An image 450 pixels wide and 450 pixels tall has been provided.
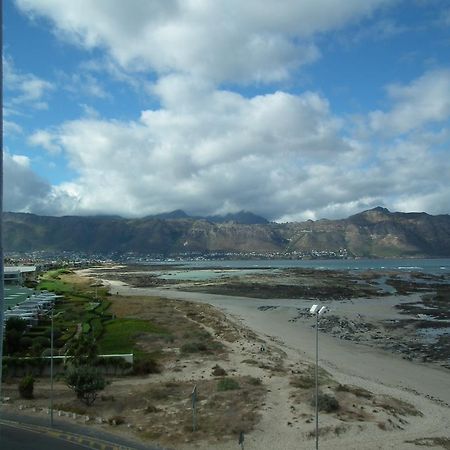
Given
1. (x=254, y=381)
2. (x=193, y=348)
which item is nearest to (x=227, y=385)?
(x=254, y=381)

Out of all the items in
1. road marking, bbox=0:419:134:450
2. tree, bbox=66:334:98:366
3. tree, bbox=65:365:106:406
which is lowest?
road marking, bbox=0:419:134:450

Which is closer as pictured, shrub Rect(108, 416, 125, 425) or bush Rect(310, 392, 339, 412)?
shrub Rect(108, 416, 125, 425)

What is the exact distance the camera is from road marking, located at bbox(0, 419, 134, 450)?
20.9m

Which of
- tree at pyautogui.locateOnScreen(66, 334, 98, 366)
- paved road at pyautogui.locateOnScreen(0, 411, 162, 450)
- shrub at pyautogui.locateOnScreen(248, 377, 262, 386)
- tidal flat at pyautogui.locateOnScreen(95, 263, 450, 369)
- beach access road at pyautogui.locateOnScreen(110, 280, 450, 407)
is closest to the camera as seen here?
paved road at pyautogui.locateOnScreen(0, 411, 162, 450)

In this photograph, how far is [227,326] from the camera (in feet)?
197

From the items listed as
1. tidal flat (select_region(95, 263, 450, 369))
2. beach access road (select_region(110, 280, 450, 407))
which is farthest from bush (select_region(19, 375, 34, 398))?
tidal flat (select_region(95, 263, 450, 369))

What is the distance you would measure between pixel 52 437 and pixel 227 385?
12365 millimetres

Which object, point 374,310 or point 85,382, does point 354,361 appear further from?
point 374,310

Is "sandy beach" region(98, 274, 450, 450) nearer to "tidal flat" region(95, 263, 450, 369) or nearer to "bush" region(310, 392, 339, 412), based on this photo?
"bush" region(310, 392, 339, 412)

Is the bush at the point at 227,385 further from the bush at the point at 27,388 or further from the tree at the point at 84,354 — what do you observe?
the bush at the point at 27,388

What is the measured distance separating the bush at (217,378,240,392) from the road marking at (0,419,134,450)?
10.7 m

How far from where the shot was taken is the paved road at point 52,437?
20.7 metres

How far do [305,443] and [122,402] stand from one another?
445 inches

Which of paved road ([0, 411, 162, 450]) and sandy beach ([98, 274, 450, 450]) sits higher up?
paved road ([0, 411, 162, 450])
